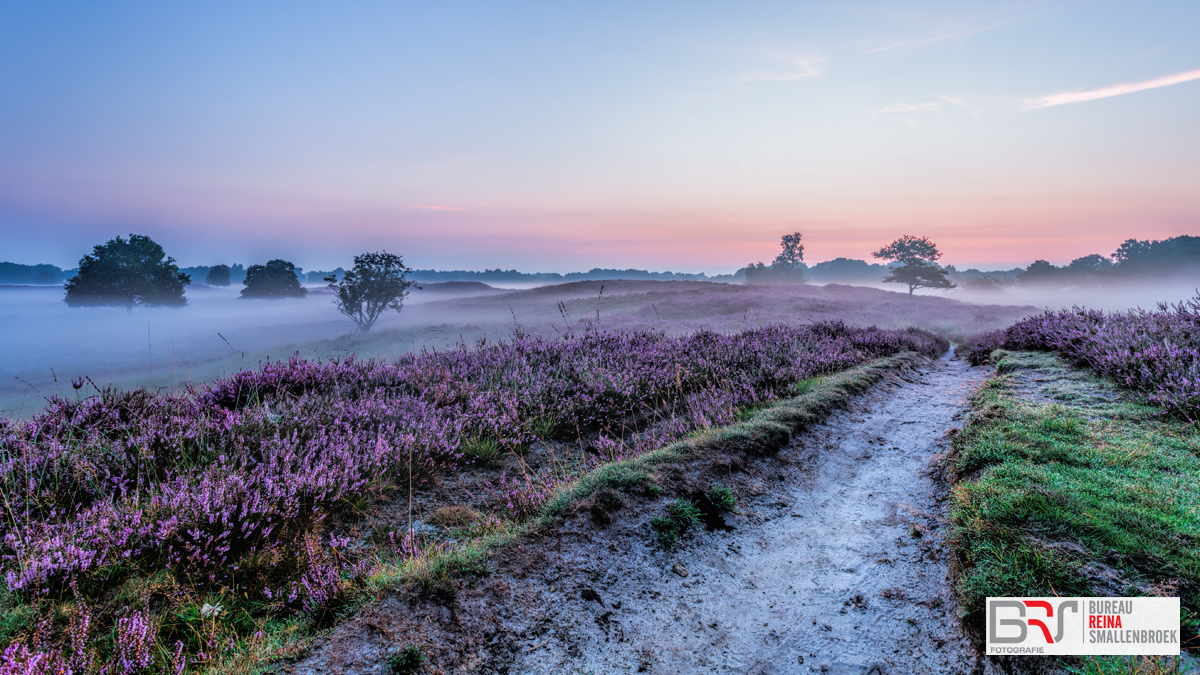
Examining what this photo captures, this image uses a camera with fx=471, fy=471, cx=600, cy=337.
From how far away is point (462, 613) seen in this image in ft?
8.98

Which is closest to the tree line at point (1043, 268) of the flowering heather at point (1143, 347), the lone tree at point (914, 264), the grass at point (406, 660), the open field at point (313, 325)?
the lone tree at point (914, 264)

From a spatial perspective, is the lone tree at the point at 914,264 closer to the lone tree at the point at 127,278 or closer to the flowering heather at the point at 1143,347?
the flowering heather at the point at 1143,347

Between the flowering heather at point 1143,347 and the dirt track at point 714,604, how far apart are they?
12.4ft

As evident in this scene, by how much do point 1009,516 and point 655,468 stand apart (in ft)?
8.82

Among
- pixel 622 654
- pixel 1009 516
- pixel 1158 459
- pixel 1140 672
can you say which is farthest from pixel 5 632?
pixel 1158 459

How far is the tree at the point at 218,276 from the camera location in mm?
59000

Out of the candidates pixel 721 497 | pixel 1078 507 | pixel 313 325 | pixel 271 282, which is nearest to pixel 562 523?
pixel 721 497

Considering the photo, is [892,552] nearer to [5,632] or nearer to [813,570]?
[813,570]

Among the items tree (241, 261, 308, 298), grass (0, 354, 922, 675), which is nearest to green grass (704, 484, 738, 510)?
grass (0, 354, 922, 675)

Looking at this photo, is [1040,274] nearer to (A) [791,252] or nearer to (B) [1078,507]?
(A) [791,252]

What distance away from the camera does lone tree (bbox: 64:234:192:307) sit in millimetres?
34406

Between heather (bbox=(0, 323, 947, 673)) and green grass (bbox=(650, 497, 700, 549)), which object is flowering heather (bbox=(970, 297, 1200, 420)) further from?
green grass (bbox=(650, 497, 700, 549))

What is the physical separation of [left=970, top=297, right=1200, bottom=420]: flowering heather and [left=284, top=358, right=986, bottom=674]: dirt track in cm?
379

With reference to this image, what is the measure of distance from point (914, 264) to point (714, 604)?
6952cm
